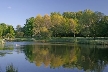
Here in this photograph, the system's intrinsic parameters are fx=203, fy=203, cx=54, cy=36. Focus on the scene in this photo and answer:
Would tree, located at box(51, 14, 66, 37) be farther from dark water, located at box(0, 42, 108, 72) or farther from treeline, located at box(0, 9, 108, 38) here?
dark water, located at box(0, 42, 108, 72)

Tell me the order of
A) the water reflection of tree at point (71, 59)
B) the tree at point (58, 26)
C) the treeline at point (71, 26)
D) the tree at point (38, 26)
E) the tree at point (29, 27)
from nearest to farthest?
1. the water reflection of tree at point (71, 59)
2. the treeline at point (71, 26)
3. the tree at point (58, 26)
4. the tree at point (38, 26)
5. the tree at point (29, 27)

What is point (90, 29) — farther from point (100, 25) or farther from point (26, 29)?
point (26, 29)

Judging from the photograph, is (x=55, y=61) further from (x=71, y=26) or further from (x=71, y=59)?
(x=71, y=26)

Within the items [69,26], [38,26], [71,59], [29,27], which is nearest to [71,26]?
[69,26]

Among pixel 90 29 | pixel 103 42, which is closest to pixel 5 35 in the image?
pixel 90 29

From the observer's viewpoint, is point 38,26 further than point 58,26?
Yes

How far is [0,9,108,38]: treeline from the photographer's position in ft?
273

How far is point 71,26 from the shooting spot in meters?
94.5

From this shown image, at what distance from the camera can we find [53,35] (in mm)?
103438

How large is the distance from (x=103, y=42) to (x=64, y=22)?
33274mm

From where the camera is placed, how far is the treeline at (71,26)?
83.1 meters

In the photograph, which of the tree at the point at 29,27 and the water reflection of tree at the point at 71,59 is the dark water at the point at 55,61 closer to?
the water reflection of tree at the point at 71,59

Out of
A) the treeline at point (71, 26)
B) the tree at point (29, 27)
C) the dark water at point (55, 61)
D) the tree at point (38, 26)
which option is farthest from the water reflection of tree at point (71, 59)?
the tree at point (29, 27)

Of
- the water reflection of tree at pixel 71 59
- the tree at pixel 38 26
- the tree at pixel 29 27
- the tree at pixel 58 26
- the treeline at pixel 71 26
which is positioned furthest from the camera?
the tree at pixel 29 27
